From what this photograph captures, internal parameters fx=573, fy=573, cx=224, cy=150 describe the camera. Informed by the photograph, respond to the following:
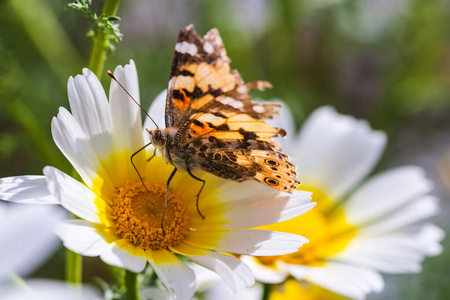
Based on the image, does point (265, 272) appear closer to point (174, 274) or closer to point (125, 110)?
point (174, 274)

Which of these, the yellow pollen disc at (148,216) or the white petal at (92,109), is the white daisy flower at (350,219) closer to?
the yellow pollen disc at (148,216)

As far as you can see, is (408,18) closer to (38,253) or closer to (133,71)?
(133,71)

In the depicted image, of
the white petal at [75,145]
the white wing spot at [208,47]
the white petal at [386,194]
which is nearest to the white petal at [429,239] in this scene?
the white petal at [386,194]

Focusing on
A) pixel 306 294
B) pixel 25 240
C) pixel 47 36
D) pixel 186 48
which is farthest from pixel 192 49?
pixel 47 36

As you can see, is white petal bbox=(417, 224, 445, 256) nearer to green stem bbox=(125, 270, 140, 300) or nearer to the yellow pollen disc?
the yellow pollen disc

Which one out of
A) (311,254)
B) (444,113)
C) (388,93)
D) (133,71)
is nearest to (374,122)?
(388,93)

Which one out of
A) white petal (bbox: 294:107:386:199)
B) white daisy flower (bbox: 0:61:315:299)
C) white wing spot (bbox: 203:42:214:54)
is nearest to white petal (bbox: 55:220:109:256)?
white daisy flower (bbox: 0:61:315:299)
